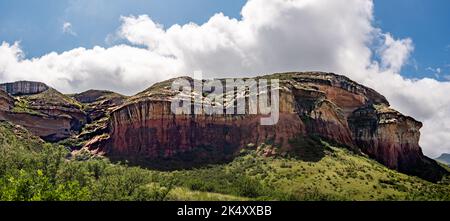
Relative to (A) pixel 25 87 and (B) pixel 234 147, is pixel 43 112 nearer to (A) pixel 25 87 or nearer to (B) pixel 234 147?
(A) pixel 25 87

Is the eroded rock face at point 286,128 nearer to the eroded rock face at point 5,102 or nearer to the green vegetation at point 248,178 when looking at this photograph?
the green vegetation at point 248,178

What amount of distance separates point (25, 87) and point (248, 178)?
117 metres

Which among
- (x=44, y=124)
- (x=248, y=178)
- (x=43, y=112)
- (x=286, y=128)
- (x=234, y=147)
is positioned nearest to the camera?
(x=248, y=178)

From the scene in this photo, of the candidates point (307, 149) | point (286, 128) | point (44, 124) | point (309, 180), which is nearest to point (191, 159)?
point (286, 128)

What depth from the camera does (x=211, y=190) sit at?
70.8 metres

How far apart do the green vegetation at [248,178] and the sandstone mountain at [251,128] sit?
5.07 m

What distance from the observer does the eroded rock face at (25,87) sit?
16275 centimetres

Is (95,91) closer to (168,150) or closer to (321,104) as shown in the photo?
(168,150)

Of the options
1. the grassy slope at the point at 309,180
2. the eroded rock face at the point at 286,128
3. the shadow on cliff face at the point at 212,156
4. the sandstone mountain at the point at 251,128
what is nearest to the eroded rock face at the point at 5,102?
the sandstone mountain at the point at 251,128

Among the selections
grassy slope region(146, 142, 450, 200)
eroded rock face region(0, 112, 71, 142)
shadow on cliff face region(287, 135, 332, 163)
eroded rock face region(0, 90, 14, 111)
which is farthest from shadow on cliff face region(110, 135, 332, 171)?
eroded rock face region(0, 90, 14, 111)

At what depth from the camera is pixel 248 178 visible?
250ft

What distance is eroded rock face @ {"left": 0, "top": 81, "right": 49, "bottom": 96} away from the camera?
16275 centimetres

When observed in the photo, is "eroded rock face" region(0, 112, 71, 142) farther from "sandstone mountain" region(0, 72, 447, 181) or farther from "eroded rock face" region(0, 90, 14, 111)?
"eroded rock face" region(0, 90, 14, 111)
